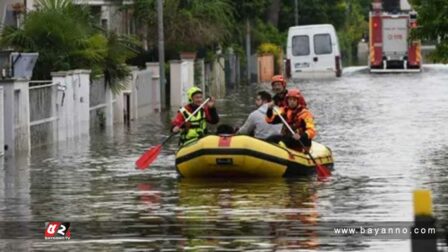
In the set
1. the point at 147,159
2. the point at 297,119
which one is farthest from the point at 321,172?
the point at 147,159

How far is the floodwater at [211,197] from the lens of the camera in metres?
15.6

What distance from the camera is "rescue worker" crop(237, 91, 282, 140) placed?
2416cm

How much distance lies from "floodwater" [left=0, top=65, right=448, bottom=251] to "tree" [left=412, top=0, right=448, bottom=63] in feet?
6.12

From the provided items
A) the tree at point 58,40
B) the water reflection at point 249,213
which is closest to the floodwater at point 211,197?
the water reflection at point 249,213

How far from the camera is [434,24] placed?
27062 millimetres

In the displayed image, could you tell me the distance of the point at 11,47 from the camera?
36.2 metres

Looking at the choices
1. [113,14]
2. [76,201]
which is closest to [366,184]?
[76,201]

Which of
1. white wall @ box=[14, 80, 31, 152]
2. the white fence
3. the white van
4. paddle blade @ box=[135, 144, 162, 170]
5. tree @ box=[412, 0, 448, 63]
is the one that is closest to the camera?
paddle blade @ box=[135, 144, 162, 170]

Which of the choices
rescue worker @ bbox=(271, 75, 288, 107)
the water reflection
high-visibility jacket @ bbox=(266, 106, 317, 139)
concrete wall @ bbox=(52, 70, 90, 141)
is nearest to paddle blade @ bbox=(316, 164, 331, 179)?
high-visibility jacket @ bbox=(266, 106, 317, 139)

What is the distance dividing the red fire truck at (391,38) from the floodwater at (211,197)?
34.6m

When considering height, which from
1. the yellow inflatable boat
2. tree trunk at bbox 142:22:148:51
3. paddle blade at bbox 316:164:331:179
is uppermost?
tree trunk at bbox 142:22:148:51

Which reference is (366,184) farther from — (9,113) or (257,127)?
(9,113)

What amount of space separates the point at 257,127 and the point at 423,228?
46.1ft

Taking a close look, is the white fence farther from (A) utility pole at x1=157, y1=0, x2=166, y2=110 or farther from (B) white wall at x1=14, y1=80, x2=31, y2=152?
(A) utility pole at x1=157, y1=0, x2=166, y2=110
